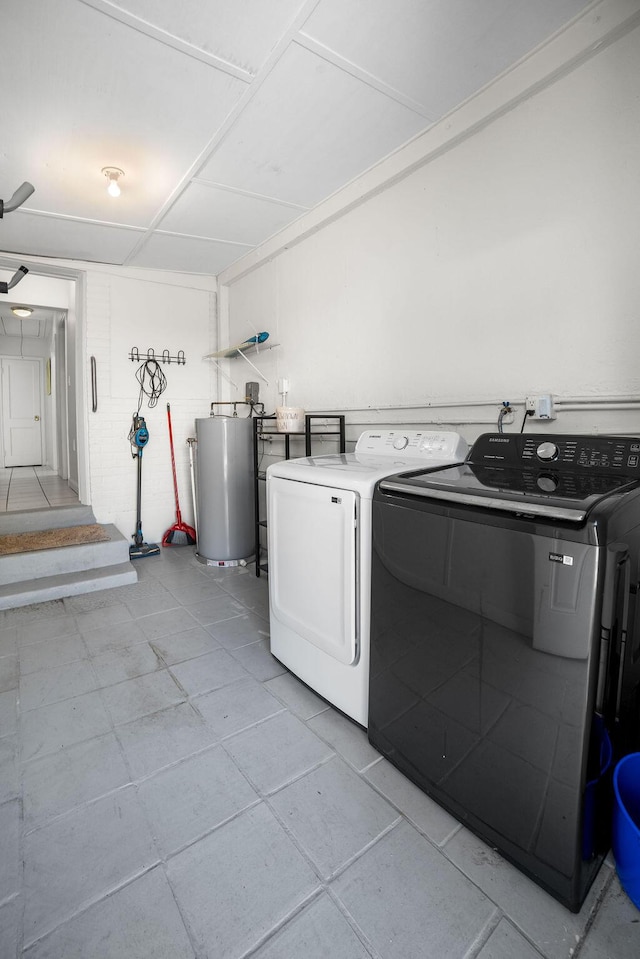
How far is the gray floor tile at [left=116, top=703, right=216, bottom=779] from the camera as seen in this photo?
1.62 m

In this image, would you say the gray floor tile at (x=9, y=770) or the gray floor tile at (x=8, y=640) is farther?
the gray floor tile at (x=8, y=640)

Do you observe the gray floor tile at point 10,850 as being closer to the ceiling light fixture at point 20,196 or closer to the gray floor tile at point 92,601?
the gray floor tile at point 92,601

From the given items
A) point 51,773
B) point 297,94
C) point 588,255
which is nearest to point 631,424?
point 588,255

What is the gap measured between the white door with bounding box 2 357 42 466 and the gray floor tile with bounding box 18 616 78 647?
7252mm

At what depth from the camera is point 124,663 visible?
7.50 ft

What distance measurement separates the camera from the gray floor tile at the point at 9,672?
81.9 inches

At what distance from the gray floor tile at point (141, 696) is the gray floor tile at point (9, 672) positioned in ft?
1.51

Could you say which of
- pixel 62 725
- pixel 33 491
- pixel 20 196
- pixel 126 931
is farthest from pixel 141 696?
pixel 33 491

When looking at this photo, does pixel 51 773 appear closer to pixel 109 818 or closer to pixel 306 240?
pixel 109 818

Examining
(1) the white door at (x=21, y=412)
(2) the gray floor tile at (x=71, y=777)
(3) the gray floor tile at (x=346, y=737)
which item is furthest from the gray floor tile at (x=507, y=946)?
(1) the white door at (x=21, y=412)

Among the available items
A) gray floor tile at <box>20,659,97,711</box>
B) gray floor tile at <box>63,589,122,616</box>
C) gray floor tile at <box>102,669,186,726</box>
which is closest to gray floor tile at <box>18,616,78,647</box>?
gray floor tile at <box>63,589,122,616</box>

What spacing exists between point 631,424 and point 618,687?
0.94m

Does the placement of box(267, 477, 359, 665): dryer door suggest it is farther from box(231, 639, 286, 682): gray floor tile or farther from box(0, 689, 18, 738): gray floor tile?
box(0, 689, 18, 738): gray floor tile

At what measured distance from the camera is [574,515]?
1.03 metres
